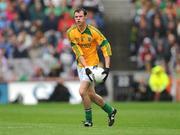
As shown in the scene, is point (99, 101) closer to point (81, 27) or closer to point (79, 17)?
point (81, 27)

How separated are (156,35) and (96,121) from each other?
12711 mm

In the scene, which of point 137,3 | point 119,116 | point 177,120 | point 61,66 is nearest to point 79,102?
point 61,66

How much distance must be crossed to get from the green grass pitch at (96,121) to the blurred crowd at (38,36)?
178 inches

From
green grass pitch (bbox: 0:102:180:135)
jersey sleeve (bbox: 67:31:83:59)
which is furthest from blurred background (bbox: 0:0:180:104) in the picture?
jersey sleeve (bbox: 67:31:83:59)

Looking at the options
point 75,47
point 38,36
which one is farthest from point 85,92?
point 38,36

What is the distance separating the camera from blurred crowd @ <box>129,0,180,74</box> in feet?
95.2

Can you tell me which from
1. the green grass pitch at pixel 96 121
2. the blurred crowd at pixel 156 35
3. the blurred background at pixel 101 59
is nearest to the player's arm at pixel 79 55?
the green grass pitch at pixel 96 121

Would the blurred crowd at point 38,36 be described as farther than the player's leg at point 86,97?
Yes

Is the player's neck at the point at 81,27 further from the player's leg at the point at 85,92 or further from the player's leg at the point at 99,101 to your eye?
the player's leg at the point at 99,101

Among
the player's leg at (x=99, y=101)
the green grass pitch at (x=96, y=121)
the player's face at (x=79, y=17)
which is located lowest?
the green grass pitch at (x=96, y=121)

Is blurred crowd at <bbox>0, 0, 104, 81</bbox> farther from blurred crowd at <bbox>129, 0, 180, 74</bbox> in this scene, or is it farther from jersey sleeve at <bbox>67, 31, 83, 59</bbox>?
jersey sleeve at <bbox>67, 31, 83, 59</bbox>

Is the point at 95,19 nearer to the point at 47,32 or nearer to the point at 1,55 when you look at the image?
the point at 47,32

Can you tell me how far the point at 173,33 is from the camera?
29.7 meters

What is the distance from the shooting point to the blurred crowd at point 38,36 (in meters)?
29.1
